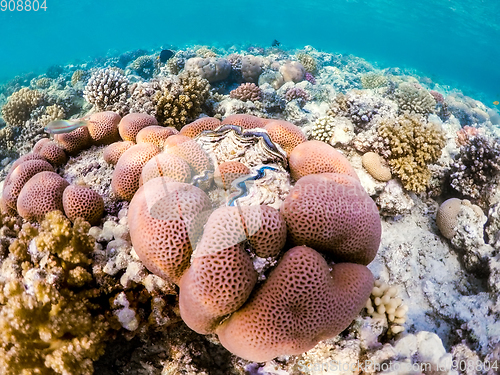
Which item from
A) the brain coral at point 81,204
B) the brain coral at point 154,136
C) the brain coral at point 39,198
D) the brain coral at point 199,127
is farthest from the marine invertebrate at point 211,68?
the brain coral at point 81,204

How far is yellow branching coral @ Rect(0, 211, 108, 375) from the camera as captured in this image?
174cm

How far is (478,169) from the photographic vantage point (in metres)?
4.46

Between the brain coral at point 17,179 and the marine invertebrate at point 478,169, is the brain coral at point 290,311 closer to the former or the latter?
the brain coral at point 17,179

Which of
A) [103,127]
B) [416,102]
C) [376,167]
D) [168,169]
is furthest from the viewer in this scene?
[416,102]

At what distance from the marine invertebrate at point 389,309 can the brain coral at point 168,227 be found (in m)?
1.88

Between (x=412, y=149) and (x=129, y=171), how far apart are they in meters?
4.26

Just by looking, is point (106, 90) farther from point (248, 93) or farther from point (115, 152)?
point (248, 93)

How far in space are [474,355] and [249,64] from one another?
949 cm

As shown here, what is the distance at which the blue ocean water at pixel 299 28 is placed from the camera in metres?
50.8

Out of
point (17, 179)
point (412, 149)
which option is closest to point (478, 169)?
point (412, 149)

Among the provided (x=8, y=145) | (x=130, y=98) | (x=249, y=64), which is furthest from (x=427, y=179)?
(x=8, y=145)

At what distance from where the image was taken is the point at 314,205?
1.94 meters

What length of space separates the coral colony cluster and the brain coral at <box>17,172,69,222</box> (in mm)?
14

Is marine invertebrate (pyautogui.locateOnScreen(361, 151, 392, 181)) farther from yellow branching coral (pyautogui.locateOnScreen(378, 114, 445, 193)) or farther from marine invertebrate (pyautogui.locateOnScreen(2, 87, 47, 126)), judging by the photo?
marine invertebrate (pyautogui.locateOnScreen(2, 87, 47, 126))
